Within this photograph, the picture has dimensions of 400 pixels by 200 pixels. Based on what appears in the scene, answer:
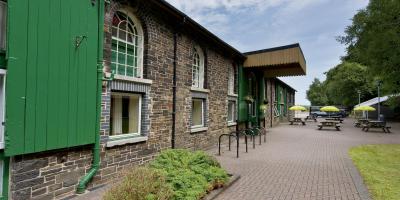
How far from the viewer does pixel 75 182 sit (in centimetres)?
486

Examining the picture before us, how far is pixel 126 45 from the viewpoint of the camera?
6.45 metres

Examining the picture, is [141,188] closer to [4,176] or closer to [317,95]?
[4,176]

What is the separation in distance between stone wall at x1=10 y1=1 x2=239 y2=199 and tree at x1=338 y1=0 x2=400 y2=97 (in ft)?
27.0

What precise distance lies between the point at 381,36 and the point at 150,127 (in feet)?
40.7

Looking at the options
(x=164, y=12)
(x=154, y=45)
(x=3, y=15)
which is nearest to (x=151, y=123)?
(x=154, y=45)

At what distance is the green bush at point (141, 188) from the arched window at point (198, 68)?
6.20 metres

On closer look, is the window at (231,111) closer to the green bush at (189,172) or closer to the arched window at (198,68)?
the arched window at (198,68)

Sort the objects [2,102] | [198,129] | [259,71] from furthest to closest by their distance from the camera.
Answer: [259,71], [198,129], [2,102]

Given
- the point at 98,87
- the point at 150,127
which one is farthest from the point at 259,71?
the point at 98,87

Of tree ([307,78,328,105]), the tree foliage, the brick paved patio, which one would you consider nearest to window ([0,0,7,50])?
the brick paved patio

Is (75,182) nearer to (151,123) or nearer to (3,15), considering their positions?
(151,123)

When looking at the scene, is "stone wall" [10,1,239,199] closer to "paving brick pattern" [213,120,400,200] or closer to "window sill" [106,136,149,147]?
"window sill" [106,136,149,147]

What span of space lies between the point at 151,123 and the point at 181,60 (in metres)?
2.62

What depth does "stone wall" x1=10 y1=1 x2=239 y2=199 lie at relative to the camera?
4.21m
